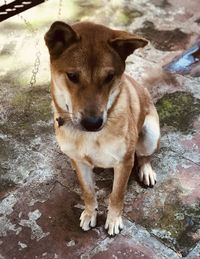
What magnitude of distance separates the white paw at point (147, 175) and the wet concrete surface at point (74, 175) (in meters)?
0.05

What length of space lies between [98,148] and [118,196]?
43cm

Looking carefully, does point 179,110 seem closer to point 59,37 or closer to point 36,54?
point 36,54

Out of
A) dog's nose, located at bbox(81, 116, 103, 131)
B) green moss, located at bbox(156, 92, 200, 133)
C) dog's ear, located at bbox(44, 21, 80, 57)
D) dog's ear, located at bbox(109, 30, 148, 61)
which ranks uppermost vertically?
dog's ear, located at bbox(44, 21, 80, 57)

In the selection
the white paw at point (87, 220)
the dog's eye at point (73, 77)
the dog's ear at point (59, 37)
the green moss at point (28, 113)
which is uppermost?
the dog's ear at point (59, 37)

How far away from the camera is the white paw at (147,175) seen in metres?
3.65

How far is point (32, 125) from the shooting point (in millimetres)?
4223

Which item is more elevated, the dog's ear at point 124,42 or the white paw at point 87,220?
the dog's ear at point 124,42

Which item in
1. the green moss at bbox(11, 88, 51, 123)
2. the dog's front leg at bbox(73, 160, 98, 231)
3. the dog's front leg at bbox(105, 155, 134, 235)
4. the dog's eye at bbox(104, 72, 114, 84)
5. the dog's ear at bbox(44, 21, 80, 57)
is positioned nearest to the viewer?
the dog's ear at bbox(44, 21, 80, 57)

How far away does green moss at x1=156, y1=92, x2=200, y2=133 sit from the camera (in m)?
4.18

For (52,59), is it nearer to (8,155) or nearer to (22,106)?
(8,155)

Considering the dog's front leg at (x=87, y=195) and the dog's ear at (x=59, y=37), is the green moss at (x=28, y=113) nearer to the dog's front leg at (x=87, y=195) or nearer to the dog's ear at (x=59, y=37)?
the dog's front leg at (x=87, y=195)

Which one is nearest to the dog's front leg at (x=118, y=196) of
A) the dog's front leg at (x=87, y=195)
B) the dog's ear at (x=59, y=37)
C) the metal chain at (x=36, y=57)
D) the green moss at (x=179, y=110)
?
the dog's front leg at (x=87, y=195)

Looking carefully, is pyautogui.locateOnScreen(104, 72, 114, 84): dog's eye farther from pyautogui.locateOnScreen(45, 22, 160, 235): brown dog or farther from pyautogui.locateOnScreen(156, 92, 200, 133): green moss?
pyautogui.locateOnScreen(156, 92, 200, 133): green moss

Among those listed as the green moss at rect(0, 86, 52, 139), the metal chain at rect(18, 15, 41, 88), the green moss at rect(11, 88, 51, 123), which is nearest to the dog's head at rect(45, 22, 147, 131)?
the green moss at rect(0, 86, 52, 139)
